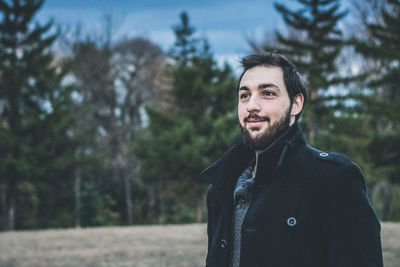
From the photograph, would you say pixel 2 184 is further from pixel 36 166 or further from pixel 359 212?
pixel 359 212

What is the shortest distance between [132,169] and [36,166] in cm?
696


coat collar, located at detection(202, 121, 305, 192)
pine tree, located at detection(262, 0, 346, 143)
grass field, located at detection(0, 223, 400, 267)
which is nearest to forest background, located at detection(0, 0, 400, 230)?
pine tree, located at detection(262, 0, 346, 143)

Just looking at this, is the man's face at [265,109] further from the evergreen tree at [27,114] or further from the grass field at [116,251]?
the evergreen tree at [27,114]

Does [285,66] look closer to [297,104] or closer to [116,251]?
[297,104]

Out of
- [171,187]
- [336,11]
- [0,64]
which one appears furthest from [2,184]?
[336,11]

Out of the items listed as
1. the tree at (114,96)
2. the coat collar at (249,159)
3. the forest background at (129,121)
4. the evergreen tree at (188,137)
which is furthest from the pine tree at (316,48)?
the coat collar at (249,159)

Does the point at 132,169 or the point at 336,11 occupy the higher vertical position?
the point at 336,11

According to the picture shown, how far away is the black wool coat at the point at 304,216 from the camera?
186 centimetres

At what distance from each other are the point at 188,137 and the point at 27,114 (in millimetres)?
9538

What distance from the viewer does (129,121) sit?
105 ft

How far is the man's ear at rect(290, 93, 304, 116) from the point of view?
2264mm

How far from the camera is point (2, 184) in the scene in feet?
90.0

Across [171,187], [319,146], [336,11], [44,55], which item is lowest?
[171,187]

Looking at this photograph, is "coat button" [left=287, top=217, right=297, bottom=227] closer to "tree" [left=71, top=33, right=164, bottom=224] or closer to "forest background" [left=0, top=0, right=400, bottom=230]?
"forest background" [left=0, top=0, right=400, bottom=230]
